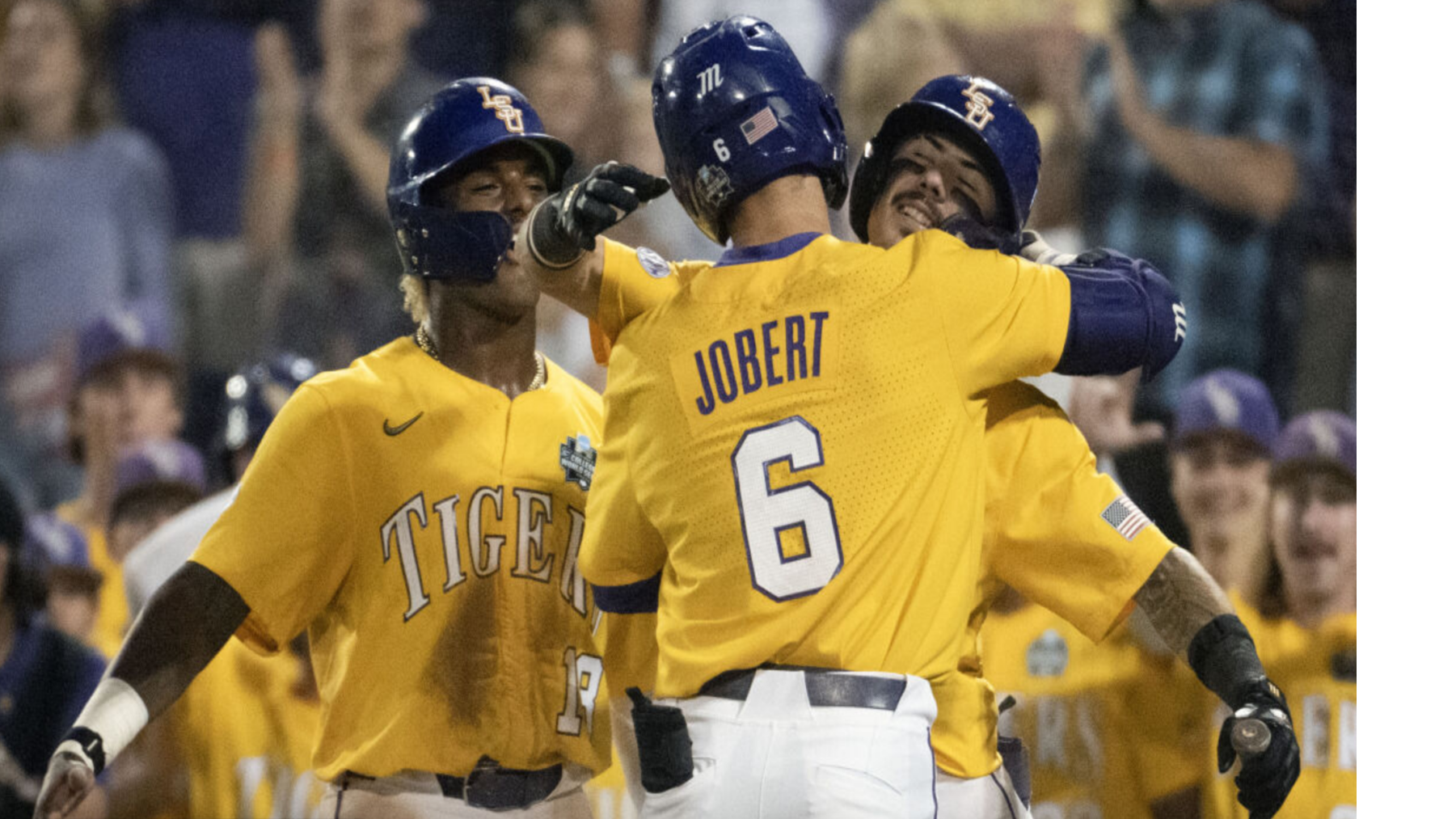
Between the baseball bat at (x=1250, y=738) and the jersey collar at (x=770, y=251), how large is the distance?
102 centimetres

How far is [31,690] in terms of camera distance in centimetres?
568

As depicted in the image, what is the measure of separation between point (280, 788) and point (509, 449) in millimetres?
3112

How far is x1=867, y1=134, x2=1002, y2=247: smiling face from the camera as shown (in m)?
2.75

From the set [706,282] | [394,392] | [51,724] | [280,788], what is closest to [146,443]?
[51,724]

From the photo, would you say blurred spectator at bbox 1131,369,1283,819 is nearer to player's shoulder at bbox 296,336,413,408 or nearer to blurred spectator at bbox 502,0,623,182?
blurred spectator at bbox 502,0,623,182

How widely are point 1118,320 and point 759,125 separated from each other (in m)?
0.65

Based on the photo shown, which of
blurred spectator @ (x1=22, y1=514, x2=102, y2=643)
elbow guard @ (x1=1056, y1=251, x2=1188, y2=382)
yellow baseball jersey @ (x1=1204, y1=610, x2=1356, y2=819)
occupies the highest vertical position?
elbow guard @ (x1=1056, y1=251, x2=1188, y2=382)

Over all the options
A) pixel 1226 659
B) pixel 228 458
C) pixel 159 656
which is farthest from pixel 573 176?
pixel 1226 659

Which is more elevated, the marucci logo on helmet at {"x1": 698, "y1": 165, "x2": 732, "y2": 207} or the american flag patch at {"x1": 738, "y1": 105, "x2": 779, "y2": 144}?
the american flag patch at {"x1": 738, "y1": 105, "x2": 779, "y2": 144}

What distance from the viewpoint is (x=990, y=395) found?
2.62 metres

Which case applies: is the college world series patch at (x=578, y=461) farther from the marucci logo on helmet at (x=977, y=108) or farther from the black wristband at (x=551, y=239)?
the marucci logo on helmet at (x=977, y=108)

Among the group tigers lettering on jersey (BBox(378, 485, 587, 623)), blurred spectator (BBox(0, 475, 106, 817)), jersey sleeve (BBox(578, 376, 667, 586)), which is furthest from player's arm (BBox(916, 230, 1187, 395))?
blurred spectator (BBox(0, 475, 106, 817))

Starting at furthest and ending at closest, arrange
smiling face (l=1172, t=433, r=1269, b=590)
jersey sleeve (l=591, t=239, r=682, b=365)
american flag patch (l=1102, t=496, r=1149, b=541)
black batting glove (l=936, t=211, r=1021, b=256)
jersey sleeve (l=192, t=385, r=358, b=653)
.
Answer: smiling face (l=1172, t=433, r=1269, b=590), jersey sleeve (l=192, t=385, r=358, b=653), black batting glove (l=936, t=211, r=1021, b=256), american flag patch (l=1102, t=496, r=1149, b=541), jersey sleeve (l=591, t=239, r=682, b=365)
